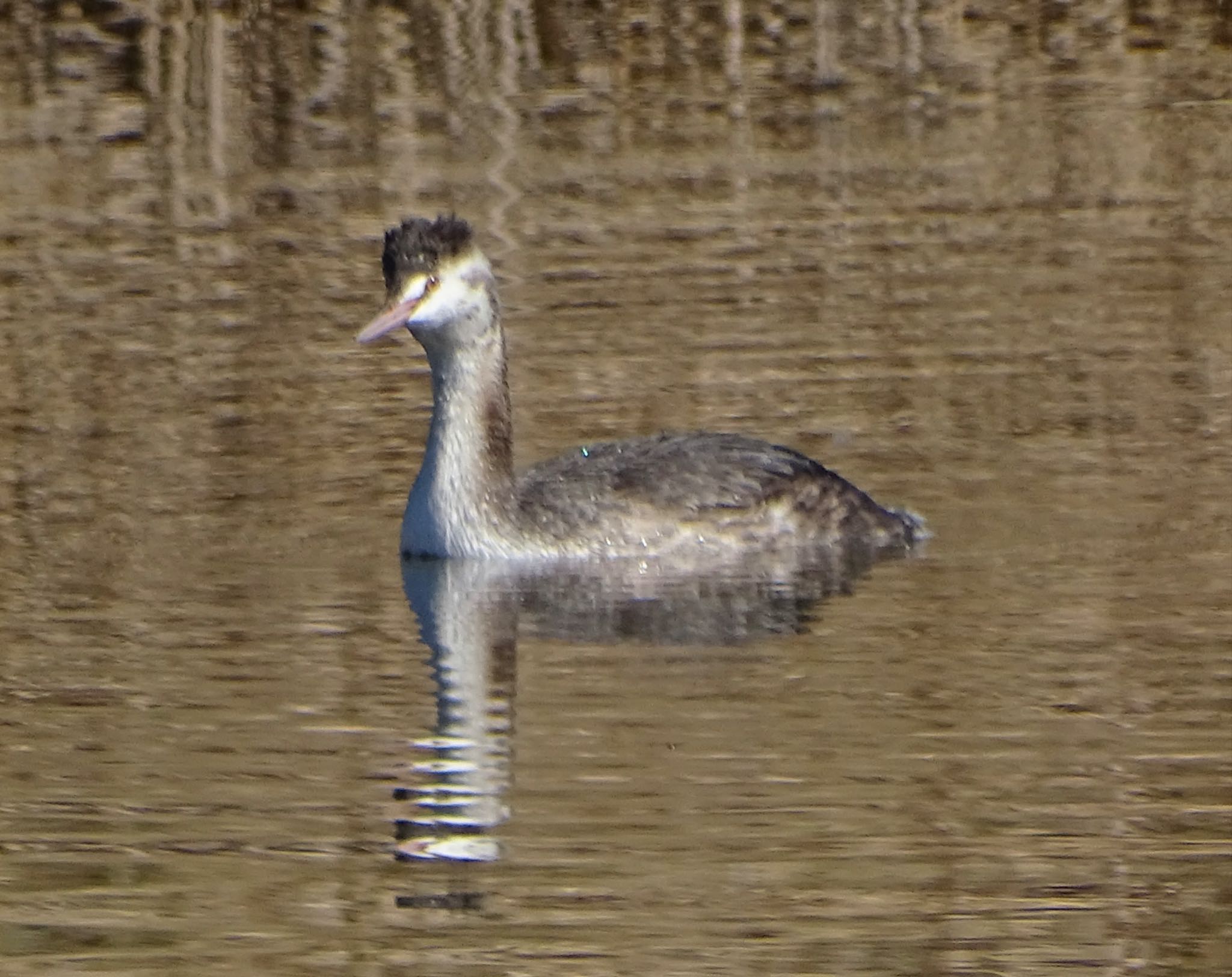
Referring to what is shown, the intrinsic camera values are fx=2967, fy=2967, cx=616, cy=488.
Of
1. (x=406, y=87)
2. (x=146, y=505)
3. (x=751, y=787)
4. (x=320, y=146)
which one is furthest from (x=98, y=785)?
(x=406, y=87)

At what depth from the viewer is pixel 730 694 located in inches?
418

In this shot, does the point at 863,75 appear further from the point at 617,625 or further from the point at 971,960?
the point at 971,960

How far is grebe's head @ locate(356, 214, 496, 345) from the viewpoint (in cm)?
1234

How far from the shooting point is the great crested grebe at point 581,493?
42.3ft

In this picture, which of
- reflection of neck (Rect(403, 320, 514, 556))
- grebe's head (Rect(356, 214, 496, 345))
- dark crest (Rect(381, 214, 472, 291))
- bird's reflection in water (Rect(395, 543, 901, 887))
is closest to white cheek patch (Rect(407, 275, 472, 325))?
grebe's head (Rect(356, 214, 496, 345))

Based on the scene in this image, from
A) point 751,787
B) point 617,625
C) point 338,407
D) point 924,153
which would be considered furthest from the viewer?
point 924,153

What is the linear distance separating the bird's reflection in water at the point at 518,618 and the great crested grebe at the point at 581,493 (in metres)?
0.09

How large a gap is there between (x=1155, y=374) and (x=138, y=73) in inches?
477

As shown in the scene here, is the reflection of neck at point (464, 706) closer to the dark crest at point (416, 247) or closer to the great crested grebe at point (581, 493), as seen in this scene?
the great crested grebe at point (581, 493)

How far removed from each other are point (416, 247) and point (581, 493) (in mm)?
1382

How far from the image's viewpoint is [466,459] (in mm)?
12969

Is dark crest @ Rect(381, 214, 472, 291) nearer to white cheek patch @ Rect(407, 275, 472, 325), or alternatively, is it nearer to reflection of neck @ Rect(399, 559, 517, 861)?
white cheek patch @ Rect(407, 275, 472, 325)

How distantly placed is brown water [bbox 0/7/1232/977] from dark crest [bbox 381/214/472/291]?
133cm

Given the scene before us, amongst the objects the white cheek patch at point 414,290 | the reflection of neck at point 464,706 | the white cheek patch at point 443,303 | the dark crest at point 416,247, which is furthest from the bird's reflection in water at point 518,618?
the dark crest at point 416,247
